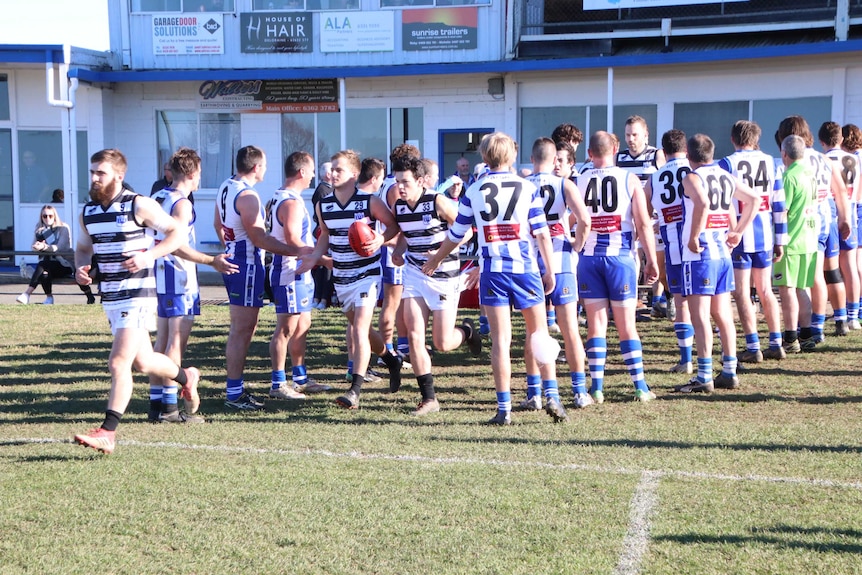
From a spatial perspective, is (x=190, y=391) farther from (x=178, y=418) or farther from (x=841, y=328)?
(x=841, y=328)

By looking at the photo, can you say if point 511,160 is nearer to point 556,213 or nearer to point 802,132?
point 556,213

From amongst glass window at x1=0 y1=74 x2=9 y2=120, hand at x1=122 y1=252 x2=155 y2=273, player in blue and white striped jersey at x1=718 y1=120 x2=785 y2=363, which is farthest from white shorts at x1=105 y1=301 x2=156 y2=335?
glass window at x1=0 y1=74 x2=9 y2=120

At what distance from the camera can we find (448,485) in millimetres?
5559

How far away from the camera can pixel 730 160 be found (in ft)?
29.1

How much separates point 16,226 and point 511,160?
20.1m

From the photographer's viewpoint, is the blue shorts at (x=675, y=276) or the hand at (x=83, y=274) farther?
the blue shorts at (x=675, y=276)

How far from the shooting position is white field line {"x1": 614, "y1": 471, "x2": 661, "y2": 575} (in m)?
4.32

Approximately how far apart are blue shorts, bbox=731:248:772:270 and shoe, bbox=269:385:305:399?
4.31 metres

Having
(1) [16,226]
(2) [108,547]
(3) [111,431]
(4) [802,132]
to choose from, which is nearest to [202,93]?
(1) [16,226]

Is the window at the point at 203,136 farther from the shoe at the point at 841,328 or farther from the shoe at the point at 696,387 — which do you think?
the shoe at the point at 696,387

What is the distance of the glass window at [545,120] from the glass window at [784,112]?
3.71 metres

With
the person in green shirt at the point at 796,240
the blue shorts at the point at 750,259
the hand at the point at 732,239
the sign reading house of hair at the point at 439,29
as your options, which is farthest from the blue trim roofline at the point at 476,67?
the hand at the point at 732,239

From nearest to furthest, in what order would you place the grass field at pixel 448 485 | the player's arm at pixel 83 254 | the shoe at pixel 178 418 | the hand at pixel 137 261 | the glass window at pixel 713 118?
1. the grass field at pixel 448 485
2. the hand at pixel 137 261
3. the player's arm at pixel 83 254
4. the shoe at pixel 178 418
5. the glass window at pixel 713 118

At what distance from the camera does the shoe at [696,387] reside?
8125 mm
